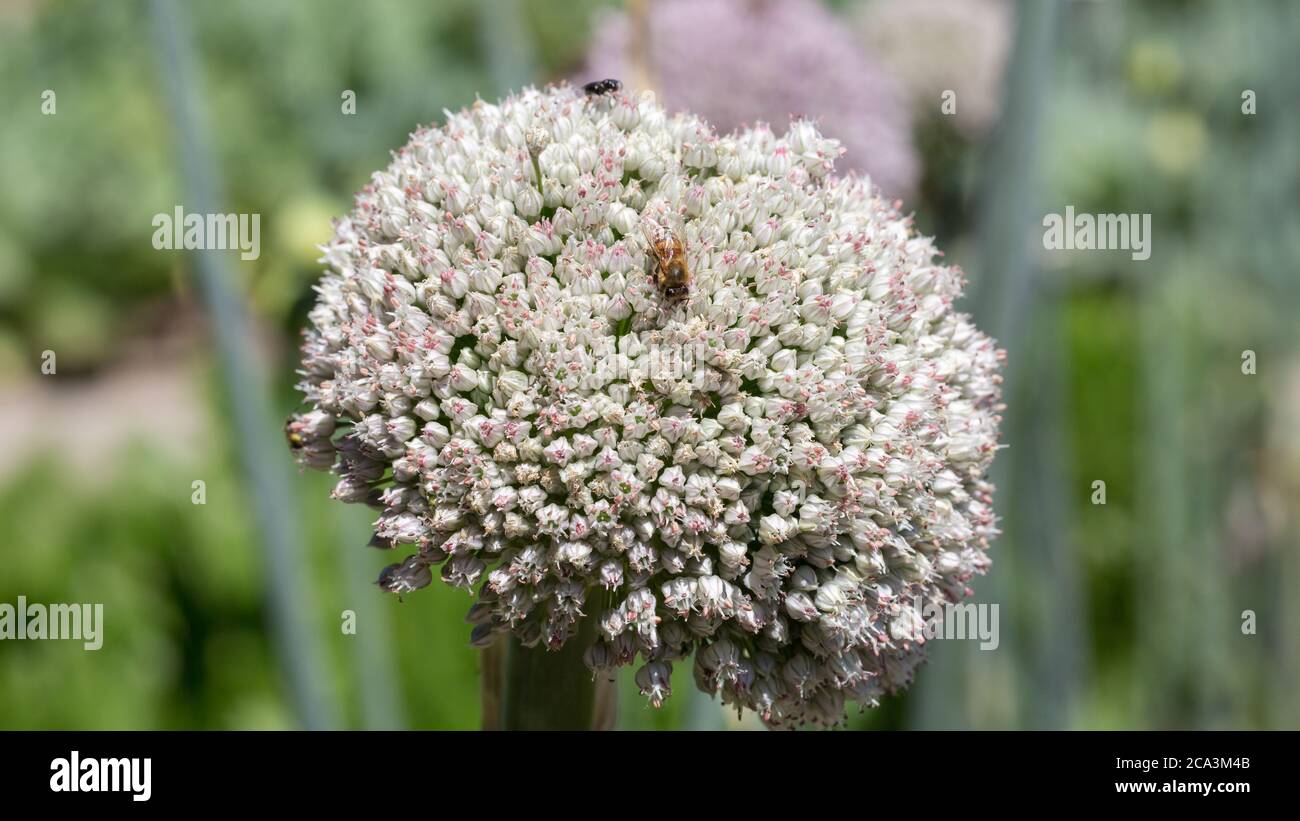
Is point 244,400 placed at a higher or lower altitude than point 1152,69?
lower

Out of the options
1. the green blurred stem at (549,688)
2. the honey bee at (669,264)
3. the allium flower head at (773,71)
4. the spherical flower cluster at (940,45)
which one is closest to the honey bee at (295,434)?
the green blurred stem at (549,688)

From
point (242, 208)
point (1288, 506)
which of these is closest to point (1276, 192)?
point (1288, 506)

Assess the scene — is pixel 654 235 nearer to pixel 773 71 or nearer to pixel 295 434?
pixel 295 434

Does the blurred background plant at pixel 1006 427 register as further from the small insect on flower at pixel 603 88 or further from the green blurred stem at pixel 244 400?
the small insect on flower at pixel 603 88

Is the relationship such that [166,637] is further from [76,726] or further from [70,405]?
[70,405]

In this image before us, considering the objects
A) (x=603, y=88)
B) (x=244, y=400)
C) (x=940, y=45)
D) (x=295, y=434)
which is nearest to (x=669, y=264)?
(x=603, y=88)

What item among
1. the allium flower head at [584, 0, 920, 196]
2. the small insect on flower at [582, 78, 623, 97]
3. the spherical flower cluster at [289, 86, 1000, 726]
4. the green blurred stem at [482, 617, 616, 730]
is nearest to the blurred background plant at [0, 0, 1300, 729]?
the allium flower head at [584, 0, 920, 196]
